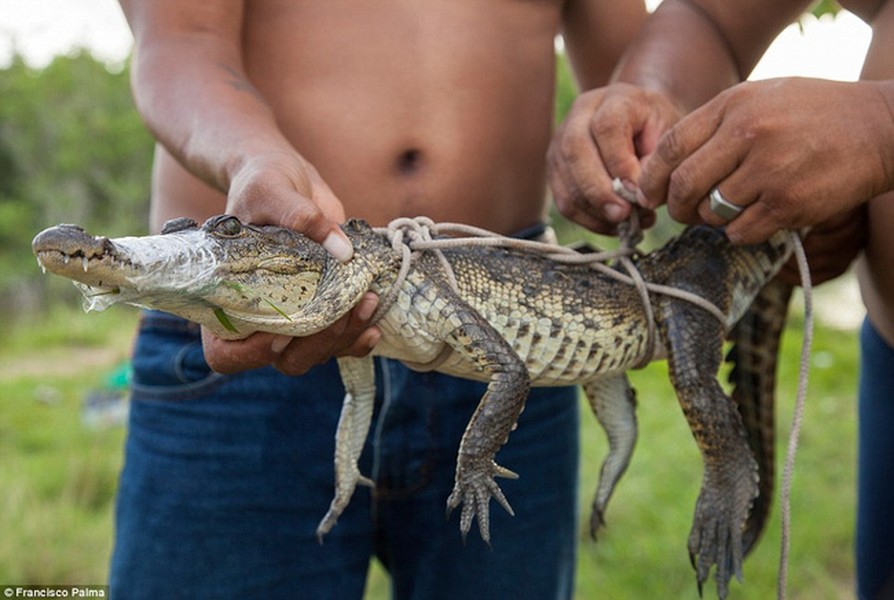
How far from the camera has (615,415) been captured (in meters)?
2.12

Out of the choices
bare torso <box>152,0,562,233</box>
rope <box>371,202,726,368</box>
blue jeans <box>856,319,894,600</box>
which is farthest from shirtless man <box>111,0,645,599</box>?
blue jeans <box>856,319,894,600</box>

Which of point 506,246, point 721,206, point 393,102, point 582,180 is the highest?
point 393,102

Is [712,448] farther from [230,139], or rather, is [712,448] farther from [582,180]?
[230,139]

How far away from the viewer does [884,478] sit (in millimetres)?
2217

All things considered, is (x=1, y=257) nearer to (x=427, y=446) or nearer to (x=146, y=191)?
(x=146, y=191)

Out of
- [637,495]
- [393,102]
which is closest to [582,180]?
[393,102]

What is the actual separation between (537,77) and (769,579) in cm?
270

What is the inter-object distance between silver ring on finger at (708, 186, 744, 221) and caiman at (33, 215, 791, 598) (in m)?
0.20

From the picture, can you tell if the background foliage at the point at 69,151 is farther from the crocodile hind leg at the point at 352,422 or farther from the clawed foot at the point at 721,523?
the clawed foot at the point at 721,523

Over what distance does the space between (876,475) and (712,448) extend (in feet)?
2.31

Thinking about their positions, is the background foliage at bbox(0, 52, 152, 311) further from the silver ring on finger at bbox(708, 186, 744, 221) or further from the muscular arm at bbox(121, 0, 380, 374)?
the silver ring on finger at bbox(708, 186, 744, 221)

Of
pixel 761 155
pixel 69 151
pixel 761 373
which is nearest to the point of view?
pixel 761 155

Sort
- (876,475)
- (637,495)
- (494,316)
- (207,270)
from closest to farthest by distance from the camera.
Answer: (207,270) < (494,316) < (876,475) < (637,495)

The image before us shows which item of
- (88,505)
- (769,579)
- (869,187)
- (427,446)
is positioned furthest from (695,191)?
(88,505)
